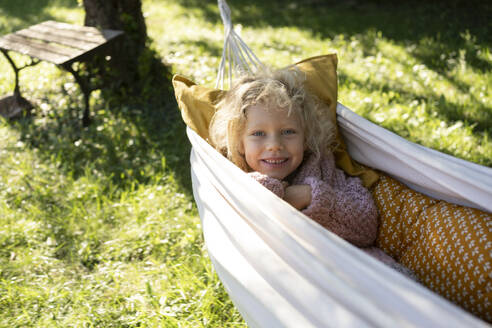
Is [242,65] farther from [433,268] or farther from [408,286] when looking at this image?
[408,286]

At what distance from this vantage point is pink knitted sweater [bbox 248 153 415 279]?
176 cm

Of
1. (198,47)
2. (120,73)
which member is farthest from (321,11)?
(120,73)

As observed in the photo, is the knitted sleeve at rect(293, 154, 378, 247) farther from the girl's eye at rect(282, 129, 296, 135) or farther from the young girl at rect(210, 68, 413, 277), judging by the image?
the girl's eye at rect(282, 129, 296, 135)

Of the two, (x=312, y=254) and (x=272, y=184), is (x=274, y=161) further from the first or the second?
(x=312, y=254)

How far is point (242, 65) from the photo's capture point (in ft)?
7.91

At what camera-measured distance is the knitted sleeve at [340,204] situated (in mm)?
1770

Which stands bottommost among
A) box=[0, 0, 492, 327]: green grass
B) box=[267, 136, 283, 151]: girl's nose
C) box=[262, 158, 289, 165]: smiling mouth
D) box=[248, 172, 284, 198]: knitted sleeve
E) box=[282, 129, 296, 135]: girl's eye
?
box=[0, 0, 492, 327]: green grass

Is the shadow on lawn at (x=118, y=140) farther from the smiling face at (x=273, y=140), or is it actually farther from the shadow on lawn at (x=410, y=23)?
the shadow on lawn at (x=410, y=23)

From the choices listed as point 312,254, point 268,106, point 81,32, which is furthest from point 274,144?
point 81,32

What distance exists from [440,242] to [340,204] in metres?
0.40

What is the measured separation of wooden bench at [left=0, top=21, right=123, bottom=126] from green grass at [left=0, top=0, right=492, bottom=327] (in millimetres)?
349

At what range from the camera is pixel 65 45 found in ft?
11.3

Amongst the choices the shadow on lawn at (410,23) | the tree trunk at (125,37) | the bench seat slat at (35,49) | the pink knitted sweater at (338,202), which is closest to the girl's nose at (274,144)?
the pink knitted sweater at (338,202)

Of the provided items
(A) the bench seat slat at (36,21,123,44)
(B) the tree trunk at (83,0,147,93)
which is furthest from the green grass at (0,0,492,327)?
(A) the bench seat slat at (36,21,123,44)
